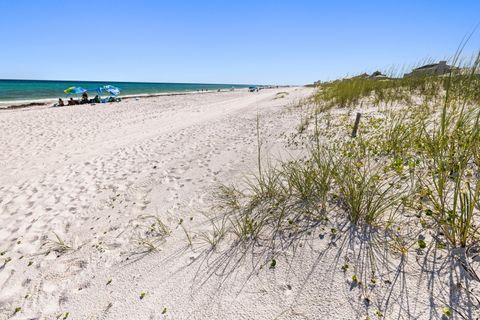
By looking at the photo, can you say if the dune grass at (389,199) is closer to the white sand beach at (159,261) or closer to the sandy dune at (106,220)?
the white sand beach at (159,261)

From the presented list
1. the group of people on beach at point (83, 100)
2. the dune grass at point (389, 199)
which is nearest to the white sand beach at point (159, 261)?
the dune grass at point (389, 199)

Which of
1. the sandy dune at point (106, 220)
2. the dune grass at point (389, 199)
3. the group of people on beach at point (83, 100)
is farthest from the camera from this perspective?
the group of people on beach at point (83, 100)

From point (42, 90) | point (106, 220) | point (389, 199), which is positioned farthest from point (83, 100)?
point (42, 90)

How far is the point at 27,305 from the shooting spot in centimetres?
239

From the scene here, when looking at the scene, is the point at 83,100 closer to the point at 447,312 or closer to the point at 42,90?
the point at 447,312

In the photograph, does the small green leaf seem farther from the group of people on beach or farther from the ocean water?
the ocean water

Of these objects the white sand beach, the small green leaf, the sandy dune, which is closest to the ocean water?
the sandy dune

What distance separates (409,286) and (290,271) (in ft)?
3.22

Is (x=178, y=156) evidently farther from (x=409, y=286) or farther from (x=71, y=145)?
(x=409, y=286)

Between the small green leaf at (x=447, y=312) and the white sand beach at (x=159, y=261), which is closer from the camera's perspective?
the small green leaf at (x=447, y=312)

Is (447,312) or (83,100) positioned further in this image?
(83,100)

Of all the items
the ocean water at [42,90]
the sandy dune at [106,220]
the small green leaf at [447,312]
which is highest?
the ocean water at [42,90]

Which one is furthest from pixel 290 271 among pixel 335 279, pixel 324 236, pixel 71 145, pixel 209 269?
pixel 71 145

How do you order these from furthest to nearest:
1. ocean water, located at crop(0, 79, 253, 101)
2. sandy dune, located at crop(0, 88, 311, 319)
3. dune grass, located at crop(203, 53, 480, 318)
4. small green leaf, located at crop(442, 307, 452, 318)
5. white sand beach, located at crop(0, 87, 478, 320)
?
1. ocean water, located at crop(0, 79, 253, 101)
2. sandy dune, located at crop(0, 88, 311, 319)
3. dune grass, located at crop(203, 53, 480, 318)
4. white sand beach, located at crop(0, 87, 478, 320)
5. small green leaf, located at crop(442, 307, 452, 318)
